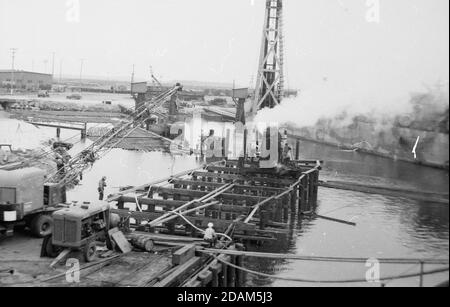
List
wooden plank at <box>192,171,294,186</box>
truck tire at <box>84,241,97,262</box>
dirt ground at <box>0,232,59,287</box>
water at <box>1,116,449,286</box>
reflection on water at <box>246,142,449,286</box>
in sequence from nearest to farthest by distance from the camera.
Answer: reflection on water at <box>246,142,449,286</box>, water at <box>1,116,449,286</box>, dirt ground at <box>0,232,59,287</box>, truck tire at <box>84,241,97,262</box>, wooden plank at <box>192,171,294,186</box>

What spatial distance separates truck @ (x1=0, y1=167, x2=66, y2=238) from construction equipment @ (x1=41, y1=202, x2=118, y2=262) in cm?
134

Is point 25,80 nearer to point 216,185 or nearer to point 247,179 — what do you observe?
point 216,185

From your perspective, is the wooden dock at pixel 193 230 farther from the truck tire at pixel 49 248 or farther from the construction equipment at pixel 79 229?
the truck tire at pixel 49 248

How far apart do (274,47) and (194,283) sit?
19.0 m

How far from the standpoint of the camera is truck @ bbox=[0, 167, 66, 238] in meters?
12.1

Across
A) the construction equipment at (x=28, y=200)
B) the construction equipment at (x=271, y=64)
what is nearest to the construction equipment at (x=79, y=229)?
the construction equipment at (x=28, y=200)

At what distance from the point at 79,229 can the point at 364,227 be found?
978cm

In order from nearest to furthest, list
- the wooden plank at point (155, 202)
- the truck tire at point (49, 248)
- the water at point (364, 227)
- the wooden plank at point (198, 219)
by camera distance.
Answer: the water at point (364, 227), the truck tire at point (49, 248), the wooden plank at point (198, 219), the wooden plank at point (155, 202)

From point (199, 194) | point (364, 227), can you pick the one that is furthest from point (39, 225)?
point (364, 227)

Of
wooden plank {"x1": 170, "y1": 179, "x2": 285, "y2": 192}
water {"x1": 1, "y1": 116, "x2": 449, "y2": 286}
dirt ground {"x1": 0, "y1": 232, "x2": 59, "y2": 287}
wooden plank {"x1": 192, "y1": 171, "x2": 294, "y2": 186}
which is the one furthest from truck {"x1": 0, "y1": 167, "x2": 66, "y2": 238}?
wooden plank {"x1": 192, "y1": 171, "x2": 294, "y2": 186}

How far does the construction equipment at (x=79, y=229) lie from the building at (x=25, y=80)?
93590 mm

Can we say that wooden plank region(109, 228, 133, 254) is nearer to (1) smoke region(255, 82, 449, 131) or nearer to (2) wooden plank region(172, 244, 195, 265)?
(2) wooden plank region(172, 244, 195, 265)

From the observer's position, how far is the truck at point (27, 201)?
12062 mm
